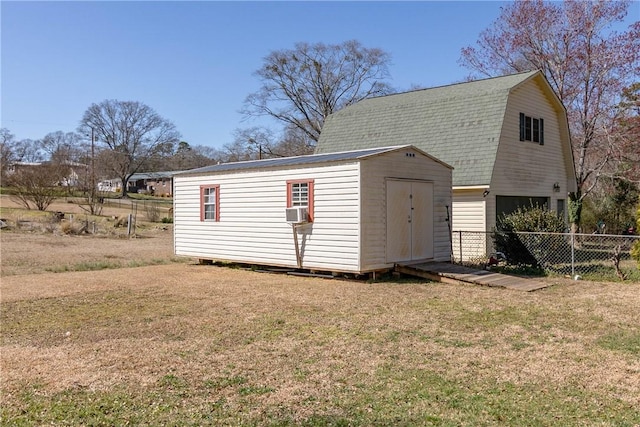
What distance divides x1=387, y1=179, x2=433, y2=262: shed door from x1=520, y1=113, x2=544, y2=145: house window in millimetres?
5703

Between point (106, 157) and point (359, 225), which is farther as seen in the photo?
point (106, 157)

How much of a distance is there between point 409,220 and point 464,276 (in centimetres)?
199

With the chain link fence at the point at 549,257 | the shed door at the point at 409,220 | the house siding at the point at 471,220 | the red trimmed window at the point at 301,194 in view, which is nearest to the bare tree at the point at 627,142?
the chain link fence at the point at 549,257

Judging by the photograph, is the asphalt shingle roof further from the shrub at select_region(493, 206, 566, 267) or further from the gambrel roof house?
the shrub at select_region(493, 206, 566, 267)

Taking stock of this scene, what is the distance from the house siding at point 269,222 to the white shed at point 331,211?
24mm

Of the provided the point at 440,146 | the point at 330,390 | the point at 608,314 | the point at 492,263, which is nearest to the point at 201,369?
the point at 330,390

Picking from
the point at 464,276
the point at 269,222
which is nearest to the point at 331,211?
the point at 269,222

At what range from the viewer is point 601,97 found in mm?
21734

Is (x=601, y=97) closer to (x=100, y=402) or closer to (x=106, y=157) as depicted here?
(x=100, y=402)

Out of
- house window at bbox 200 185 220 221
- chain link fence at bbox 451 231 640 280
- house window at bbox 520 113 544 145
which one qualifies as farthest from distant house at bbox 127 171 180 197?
chain link fence at bbox 451 231 640 280

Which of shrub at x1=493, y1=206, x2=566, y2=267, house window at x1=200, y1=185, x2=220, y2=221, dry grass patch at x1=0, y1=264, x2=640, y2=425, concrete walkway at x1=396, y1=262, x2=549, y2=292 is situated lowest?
dry grass patch at x1=0, y1=264, x2=640, y2=425

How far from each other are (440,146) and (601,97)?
9.87 m

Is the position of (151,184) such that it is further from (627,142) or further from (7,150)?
(627,142)

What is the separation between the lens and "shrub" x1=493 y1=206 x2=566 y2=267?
42.3 feet
